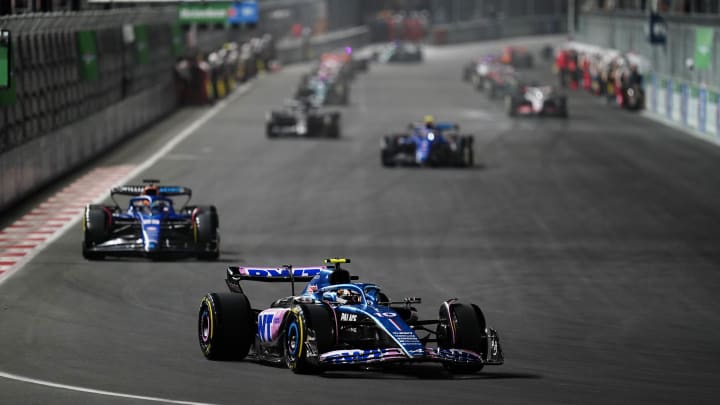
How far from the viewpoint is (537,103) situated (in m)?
61.9

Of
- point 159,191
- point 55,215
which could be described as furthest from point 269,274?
point 55,215

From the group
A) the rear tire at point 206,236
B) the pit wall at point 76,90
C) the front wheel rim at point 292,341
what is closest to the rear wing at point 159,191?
the rear tire at point 206,236

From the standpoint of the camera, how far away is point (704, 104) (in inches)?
2048

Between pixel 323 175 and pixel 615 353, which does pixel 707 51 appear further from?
pixel 615 353

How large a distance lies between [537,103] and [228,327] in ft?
151

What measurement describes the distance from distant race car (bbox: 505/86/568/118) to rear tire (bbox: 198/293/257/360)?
150ft

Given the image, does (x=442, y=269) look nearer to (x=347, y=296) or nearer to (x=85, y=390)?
(x=347, y=296)

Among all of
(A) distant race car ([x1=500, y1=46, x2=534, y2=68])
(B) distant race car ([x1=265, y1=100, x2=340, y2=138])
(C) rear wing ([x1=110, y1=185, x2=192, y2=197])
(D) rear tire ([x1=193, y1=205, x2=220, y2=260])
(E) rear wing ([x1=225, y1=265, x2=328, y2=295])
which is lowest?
(A) distant race car ([x1=500, y1=46, x2=534, y2=68])

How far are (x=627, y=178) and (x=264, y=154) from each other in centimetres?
1123

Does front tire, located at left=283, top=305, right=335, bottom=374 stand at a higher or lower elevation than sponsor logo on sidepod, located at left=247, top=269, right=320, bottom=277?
lower

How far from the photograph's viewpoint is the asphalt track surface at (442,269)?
15.9 meters

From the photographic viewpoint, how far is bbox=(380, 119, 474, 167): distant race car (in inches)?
1679

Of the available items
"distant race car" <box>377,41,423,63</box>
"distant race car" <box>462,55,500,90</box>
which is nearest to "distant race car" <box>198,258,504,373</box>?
"distant race car" <box>462,55,500,90</box>

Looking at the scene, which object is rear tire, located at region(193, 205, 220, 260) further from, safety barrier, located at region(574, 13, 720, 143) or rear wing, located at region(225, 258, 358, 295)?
safety barrier, located at region(574, 13, 720, 143)
